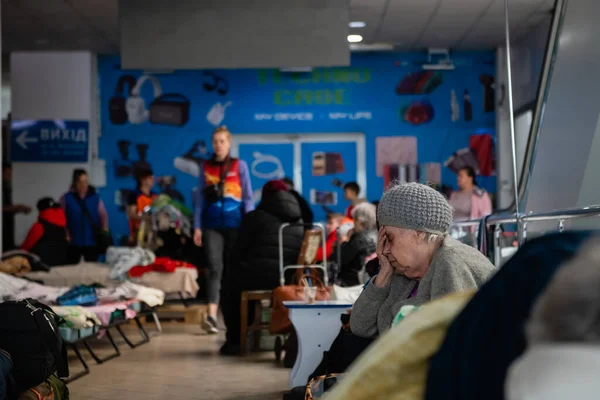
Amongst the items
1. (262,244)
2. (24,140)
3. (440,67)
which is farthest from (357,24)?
(262,244)

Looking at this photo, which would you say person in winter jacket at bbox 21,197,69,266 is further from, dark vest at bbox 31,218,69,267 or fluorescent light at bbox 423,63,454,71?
fluorescent light at bbox 423,63,454,71

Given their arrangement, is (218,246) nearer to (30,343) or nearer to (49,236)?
(49,236)

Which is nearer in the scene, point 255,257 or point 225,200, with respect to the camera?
point 255,257

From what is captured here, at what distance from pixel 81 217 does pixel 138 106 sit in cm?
254

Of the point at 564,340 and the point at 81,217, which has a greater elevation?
the point at 564,340

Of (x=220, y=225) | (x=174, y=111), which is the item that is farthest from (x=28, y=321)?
(x=174, y=111)

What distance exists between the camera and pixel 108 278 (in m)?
9.45

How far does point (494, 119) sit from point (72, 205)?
5872mm

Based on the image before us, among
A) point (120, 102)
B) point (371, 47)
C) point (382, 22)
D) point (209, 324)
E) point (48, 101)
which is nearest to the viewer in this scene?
point (209, 324)

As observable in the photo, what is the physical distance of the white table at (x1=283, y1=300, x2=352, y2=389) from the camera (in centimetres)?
505

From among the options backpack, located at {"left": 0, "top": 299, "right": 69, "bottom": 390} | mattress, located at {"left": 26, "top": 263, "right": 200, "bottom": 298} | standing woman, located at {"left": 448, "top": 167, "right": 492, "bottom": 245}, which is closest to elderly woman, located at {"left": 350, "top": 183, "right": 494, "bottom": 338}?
backpack, located at {"left": 0, "top": 299, "right": 69, "bottom": 390}

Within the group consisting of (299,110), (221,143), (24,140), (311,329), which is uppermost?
(299,110)

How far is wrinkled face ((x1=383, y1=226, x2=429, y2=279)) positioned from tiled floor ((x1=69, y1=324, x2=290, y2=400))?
250 centimetres

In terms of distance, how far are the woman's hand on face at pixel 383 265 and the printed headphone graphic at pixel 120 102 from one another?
10986 millimetres
